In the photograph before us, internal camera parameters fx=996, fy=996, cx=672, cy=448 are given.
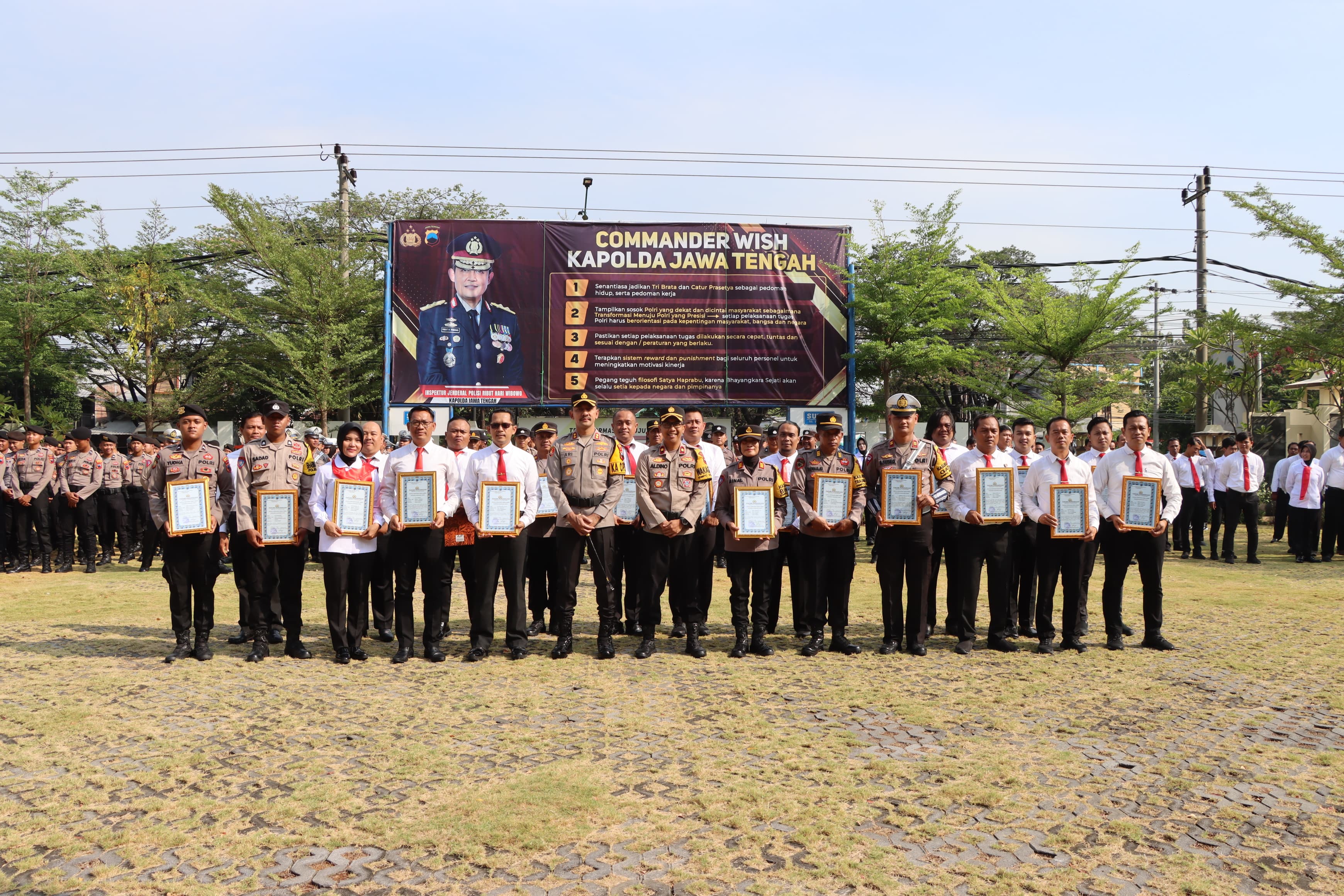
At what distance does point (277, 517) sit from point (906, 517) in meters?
4.70

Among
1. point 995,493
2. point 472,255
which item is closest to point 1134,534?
point 995,493

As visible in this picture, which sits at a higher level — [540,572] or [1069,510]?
[1069,510]

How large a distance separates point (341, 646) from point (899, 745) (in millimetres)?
4200

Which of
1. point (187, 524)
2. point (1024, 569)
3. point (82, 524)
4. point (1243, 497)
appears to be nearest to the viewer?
point (187, 524)

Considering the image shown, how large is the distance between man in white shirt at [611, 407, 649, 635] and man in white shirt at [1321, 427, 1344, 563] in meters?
11.5

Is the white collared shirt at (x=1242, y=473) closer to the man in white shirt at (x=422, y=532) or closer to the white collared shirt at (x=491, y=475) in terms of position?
the white collared shirt at (x=491, y=475)

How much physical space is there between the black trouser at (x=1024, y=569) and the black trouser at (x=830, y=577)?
4.86ft

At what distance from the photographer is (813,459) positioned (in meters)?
7.70

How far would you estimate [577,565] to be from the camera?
7578 millimetres

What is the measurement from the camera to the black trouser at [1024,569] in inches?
325

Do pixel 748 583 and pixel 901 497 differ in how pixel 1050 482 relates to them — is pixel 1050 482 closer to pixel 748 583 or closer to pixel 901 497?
pixel 901 497

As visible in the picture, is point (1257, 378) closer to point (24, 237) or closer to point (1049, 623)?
point (1049, 623)

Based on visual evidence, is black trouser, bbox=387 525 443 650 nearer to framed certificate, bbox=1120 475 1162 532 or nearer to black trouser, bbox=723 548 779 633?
black trouser, bbox=723 548 779 633

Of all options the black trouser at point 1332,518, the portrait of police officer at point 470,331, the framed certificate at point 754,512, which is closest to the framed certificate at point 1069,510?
the framed certificate at point 754,512
